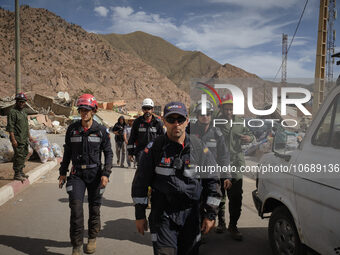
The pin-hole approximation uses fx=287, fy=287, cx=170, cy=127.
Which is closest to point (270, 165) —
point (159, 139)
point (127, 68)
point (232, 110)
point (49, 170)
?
point (232, 110)

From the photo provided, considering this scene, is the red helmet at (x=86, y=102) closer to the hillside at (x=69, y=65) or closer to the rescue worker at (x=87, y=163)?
the rescue worker at (x=87, y=163)

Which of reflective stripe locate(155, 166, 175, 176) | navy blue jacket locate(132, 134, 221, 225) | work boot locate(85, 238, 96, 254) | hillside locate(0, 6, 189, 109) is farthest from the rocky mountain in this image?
reflective stripe locate(155, 166, 175, 176)

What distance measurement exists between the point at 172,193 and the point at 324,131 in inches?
64.8

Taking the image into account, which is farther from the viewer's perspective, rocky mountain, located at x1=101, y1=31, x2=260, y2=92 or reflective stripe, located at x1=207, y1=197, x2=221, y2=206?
rocky mountain, located at x1=101, y1=31, x2=260, y2=92

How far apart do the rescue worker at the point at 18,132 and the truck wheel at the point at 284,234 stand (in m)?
5.99

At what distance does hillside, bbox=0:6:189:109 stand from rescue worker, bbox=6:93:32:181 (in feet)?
151

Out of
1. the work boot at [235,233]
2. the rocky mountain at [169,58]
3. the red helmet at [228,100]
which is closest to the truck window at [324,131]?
the red helmet at [228,100]

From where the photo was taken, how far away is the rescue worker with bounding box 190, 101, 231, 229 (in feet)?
13.1

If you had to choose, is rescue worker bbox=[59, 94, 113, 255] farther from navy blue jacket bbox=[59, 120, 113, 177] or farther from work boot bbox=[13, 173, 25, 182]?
work boot bbox=[13, 173, 25, 182]

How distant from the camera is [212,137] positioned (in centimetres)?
414

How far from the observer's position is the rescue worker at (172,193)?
255 centimetres

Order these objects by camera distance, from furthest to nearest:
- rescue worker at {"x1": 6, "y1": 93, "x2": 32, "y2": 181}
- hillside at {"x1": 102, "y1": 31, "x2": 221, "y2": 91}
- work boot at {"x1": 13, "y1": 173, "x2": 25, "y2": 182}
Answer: hillside at {"x1": 102, "y1": 31, "x2": 221, "y2": 91} → work boot at {"x1": 13, "y1": 173, "x2": 25, "y2": 182} → rescue worker at {"x1": 6, "y1": 93, "x2": 32, "y2": 181}

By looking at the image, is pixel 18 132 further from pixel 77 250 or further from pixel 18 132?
pixel 77 250

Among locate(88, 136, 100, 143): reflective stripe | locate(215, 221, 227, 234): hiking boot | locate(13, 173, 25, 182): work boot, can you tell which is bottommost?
locate(215, 221, 227, 234): hiking boot
